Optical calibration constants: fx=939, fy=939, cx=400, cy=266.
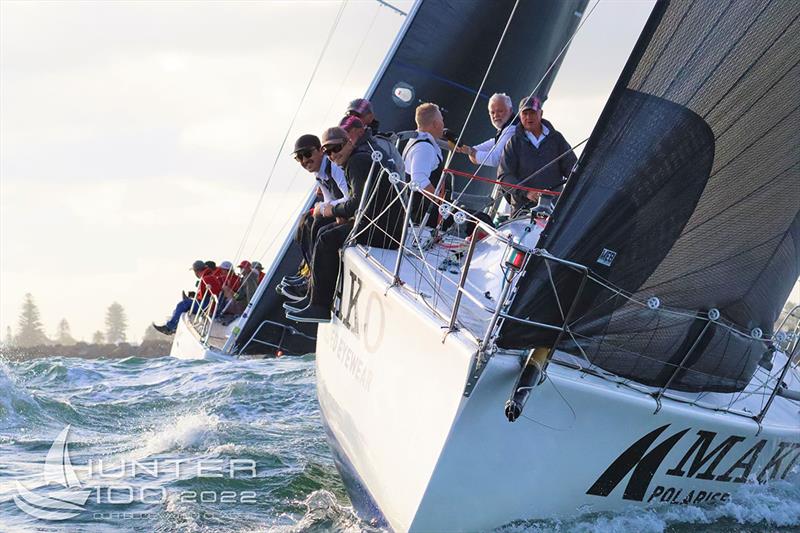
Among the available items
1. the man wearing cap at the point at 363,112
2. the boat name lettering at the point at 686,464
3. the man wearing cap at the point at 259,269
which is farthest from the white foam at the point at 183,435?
the man wearing cap at the point at 259,269

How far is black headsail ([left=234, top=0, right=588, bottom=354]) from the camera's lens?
1003cm

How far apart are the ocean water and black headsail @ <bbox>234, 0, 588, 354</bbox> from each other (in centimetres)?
301

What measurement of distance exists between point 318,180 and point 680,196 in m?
2.54

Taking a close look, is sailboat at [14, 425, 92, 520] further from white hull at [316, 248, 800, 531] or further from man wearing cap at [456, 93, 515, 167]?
man wearing cap at [456, 93, 515, 167]

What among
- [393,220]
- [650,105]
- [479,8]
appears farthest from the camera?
[479,8]

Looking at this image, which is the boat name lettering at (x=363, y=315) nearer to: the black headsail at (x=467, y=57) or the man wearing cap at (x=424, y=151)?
the man wearing cap at (x=424, y=151)

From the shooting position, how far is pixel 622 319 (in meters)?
4.10

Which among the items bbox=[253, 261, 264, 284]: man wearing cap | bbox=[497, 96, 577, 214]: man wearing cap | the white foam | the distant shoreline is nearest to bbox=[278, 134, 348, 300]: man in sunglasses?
bbox=[497, 96, 577, 214]: man wearing cap

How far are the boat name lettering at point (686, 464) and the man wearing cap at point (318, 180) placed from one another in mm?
2263

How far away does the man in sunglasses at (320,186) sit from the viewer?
18.3 feet

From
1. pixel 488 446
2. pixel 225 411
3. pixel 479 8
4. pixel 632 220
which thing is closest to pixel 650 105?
pixel 632 220

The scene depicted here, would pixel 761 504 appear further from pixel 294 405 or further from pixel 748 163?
pixel 294 405

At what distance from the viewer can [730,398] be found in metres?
4.93

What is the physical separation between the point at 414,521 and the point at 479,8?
7284 millimetres
